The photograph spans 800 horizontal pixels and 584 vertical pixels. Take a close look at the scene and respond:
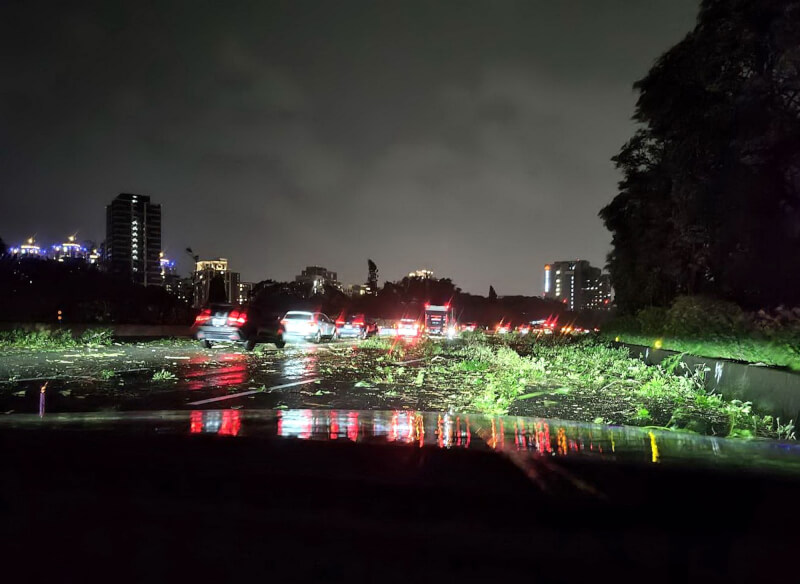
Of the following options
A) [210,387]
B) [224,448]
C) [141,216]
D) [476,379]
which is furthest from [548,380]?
[141,216]

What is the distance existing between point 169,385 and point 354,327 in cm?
2914

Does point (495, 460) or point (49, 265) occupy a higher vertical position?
point (49, 265)

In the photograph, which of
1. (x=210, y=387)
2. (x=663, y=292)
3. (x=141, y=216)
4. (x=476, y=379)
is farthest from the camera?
(x=141, y=216)

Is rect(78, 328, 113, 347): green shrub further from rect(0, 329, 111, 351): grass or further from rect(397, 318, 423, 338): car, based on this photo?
rect(397, 318, 423, 338): car

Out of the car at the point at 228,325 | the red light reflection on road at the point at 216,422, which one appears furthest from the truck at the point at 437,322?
the red light reflection on road at the point at 216,422

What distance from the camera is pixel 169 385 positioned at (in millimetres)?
12719

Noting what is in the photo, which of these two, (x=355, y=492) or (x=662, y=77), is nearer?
(x=355, y=492)

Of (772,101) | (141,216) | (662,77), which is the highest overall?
(141,216)

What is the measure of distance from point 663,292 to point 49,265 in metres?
43.7

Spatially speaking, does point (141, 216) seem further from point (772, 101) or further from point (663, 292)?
point (772, 101)

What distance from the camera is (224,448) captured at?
684 cm

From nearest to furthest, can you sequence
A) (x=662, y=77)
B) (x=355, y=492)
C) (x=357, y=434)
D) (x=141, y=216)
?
A: (x=355, y=492)
(x=357, y=434)
(x=662, y=77)
(x=141, y=216)

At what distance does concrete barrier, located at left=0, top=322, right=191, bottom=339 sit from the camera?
2881 centimetres

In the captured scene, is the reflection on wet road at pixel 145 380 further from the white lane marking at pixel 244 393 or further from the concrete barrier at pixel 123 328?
the concrete barrier at pixel 123 328
